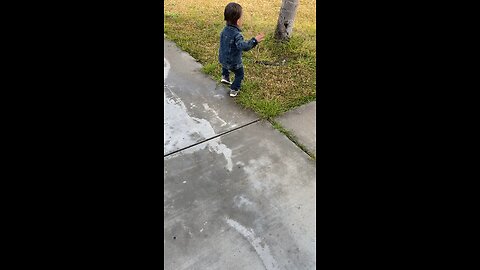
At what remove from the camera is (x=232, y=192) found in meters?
2.91

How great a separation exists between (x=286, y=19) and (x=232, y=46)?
1.89 m

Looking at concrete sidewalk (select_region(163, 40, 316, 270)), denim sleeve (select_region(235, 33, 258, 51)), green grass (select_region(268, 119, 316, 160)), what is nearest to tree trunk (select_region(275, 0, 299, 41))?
denim sleeve (select_region(235, 33, 258, 51))

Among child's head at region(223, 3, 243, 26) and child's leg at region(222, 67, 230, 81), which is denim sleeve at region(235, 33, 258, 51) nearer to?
child's head at region(223, 3, 243, 26)

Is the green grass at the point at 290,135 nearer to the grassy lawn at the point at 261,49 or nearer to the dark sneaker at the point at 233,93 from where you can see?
the grassy lawn at the point at 261,49

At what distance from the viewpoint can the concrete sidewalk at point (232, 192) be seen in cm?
245

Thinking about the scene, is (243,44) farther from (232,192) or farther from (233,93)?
(232,192)

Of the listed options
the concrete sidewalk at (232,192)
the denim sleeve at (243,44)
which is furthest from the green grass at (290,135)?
the denim sleeve at (243,44)

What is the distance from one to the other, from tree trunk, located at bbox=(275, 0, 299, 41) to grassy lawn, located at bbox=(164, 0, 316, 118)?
0.15m
